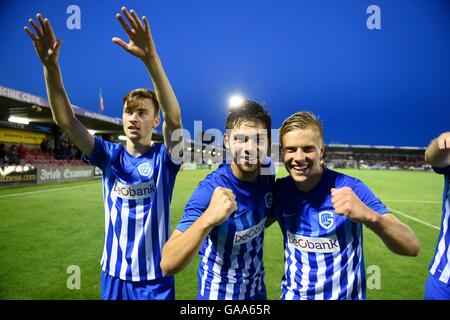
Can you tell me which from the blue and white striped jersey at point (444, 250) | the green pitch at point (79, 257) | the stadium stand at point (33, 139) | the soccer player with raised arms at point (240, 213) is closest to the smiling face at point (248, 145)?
the soccer player with raised arms at point (240, 213)

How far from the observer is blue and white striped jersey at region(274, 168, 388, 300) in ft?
6.47

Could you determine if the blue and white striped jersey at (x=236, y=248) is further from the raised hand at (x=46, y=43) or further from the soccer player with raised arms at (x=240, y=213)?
the raised hand at (x=46, y=43)

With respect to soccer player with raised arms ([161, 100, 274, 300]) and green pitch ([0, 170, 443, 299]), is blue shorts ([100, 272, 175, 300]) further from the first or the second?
green pitch ([0, 170, 443, 299])

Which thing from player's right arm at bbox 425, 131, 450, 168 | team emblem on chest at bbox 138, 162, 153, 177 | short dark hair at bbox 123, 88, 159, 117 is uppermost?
short dark hair at bbox 123, 88, 159, 117

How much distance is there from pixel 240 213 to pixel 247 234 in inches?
6.5

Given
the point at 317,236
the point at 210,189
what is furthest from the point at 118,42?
the point at 317,236

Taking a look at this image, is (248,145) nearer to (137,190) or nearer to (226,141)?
(226,141)

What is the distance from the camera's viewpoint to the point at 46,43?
2.30 meters

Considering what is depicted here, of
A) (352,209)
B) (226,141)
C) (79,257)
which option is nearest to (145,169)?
(226,141)

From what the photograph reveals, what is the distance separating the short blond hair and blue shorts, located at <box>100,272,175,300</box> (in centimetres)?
162

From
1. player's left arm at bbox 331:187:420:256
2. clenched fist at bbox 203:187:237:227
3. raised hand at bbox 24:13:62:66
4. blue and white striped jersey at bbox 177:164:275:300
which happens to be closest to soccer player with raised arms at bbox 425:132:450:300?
player's left arm at bbox 331:187:420:256

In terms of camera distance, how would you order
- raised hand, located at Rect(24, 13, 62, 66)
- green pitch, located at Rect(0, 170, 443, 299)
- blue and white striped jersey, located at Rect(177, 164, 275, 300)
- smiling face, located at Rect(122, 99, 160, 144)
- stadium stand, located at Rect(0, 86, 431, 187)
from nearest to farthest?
blue and white striped jersey, located at Rect(177, 164, 275, 300)
raised hand, located at Rect(24, 13, 62, 66)
smiling face, located at Rect(122, 99, 160, 144)
green pitch, located at Rect(0, 170, 443, 299)
stadium stand, located at Rect(0, 86, 431, 187)

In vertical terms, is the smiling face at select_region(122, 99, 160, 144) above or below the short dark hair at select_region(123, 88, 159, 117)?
below

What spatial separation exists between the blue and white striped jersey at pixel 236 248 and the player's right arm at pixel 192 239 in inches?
15.1
